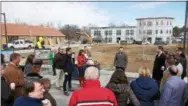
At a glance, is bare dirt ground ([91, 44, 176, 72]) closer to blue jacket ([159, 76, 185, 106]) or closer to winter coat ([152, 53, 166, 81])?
winter coat ([152, 53, 166, 81])

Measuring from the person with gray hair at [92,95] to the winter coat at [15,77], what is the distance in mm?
1469

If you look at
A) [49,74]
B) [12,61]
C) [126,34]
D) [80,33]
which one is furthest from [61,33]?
[12,61]

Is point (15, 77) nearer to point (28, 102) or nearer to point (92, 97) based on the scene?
point (28, 102)

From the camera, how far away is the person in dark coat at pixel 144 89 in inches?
152

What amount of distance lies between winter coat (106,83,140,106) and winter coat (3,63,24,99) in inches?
49.6

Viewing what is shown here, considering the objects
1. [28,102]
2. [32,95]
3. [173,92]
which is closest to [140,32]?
[173,92]

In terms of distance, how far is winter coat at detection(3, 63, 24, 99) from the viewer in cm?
400

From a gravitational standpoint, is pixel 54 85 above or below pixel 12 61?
below

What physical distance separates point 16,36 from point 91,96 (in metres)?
47.7

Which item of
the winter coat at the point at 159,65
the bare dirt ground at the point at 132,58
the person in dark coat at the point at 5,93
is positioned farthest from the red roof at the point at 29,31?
the person in dark coat at the point at 5,93

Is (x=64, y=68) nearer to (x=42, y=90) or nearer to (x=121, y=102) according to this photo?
(x=121, y=102)

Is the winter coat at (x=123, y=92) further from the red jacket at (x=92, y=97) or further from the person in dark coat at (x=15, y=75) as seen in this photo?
the person in dark coat at (x=15, y=75)

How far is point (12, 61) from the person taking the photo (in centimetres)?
415

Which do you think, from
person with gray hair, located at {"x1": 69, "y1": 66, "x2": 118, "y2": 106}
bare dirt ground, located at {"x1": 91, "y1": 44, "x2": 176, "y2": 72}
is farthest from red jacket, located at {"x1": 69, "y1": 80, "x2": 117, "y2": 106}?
bare dirt ground, located at {"x1": 91, "y1": 44, "x2": 176, "y2": 72}
